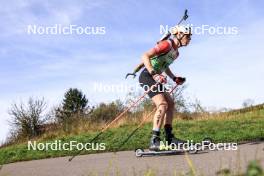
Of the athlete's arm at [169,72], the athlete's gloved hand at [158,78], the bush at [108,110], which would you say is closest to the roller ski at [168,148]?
the athlete's gloved hand at [158,78]

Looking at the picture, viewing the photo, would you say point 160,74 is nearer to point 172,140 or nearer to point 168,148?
point 172,140

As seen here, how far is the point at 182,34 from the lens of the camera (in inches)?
332

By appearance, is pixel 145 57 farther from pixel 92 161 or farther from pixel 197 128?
pixel 197 128

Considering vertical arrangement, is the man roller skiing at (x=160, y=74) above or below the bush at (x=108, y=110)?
below

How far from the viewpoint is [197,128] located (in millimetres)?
12688

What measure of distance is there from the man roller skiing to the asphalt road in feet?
1.73

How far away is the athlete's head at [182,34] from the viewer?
841 centimetres

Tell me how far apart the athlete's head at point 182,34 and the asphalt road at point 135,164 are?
1914 millimetres

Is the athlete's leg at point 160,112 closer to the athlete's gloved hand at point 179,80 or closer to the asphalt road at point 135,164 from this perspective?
the asphalt road at point 135,164

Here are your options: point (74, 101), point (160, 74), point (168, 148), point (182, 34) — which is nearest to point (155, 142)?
point (168, 148)

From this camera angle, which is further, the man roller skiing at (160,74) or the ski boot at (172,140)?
the ski boot at (172,140)

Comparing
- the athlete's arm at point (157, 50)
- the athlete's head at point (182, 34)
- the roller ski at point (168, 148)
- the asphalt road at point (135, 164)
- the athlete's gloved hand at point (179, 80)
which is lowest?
the asphalt road at point (135, 164)

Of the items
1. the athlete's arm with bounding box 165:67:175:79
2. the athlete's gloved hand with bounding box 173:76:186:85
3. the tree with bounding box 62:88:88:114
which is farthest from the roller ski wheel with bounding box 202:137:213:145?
the tree with bounding box 62:88:88:114

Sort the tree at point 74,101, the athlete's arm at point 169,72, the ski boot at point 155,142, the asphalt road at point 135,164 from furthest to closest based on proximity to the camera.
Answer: the tree at point 74,101, the athlete's arm at point 169,72, the ski boot at point 155,142, the asphalt road at point 135,164
